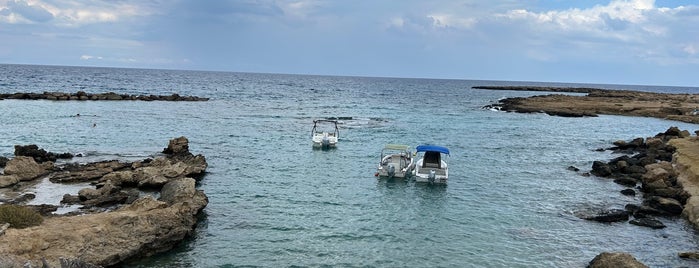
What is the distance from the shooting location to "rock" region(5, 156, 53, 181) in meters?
29.1

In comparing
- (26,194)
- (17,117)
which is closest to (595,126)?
(26,194)

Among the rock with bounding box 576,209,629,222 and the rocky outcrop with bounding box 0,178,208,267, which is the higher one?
the rocky outcrop with bounding box 0,178,208,267

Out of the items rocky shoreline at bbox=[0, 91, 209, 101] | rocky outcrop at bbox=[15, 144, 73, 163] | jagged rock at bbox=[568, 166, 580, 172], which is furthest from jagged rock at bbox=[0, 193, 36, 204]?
rocky shoreline at bbox=[0, 91, 209, 101]

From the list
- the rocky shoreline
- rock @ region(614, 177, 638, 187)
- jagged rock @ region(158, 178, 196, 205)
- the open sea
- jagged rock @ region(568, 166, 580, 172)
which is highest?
the rocky shoreline

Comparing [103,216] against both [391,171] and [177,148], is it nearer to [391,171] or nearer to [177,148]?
[391,171]

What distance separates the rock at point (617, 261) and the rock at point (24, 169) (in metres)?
30.7

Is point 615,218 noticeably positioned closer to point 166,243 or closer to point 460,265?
point 460,265

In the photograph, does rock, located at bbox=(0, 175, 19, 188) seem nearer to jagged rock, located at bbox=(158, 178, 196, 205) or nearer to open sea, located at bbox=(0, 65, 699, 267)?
open sea, located at bbox=(0, 65, 699, 267)

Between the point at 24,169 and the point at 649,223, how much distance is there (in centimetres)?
3534

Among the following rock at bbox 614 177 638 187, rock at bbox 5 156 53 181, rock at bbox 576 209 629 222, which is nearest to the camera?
rock at bbox 576 209 629 222

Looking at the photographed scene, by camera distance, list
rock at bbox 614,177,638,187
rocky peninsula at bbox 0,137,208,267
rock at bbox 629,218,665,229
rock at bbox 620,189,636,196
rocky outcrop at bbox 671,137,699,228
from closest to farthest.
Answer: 1. rocky peninsula at bbox 0,137,208,267
2. rock at bbox 629,218,665,229
3. rocky outcrop at bbox 671,137,699,228
4. rock at bbox 620,189,636,196
5. rock at bbox 614,177,638,187

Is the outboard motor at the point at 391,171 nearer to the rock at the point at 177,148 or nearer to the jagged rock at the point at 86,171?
the rock at the point at 177,148

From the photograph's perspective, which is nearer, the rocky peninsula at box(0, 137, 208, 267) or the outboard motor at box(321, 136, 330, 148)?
the rocky peninsula at box(0, 137, 208, 267)

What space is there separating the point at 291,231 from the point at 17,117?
53.7m
